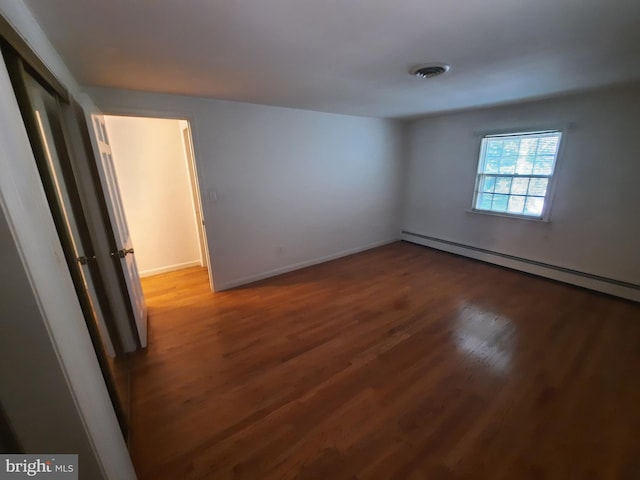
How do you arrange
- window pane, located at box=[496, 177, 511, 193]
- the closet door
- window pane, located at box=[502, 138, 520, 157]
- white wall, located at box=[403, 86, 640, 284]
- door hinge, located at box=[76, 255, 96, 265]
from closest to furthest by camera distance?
the closet door, door hinge, located at box=[76, 255, 96, 265], white wall, located at box=[403, 86, 640, 284], window pane, located at box=[502, 138, 520, 157], window pane, located at box=[496, 177, 511, 193]

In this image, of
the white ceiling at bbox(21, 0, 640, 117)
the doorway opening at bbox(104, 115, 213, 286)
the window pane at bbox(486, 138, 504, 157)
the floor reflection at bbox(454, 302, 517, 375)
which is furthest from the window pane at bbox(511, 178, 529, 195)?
the doorway opening at bbox(104, 115, 213, 286)

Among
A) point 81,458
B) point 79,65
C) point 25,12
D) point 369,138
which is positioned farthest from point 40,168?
point 369,138

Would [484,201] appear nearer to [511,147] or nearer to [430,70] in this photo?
[511,147]

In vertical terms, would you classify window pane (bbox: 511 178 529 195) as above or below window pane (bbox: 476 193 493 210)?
above

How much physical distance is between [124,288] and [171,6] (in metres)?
1.94

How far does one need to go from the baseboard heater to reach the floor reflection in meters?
1.41

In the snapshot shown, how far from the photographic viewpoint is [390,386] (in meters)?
1.83

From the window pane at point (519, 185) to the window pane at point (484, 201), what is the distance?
11.9 inches

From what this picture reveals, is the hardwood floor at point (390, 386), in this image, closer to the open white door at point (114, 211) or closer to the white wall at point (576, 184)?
the open white door at point (114, 211)

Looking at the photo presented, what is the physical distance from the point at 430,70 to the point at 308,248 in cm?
266

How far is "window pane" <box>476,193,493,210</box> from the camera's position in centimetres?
382

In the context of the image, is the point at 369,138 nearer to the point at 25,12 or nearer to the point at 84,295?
the point at 25,12

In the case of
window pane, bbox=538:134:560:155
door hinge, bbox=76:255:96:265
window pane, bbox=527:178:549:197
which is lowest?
door hinge, bbox=76:255:96:265

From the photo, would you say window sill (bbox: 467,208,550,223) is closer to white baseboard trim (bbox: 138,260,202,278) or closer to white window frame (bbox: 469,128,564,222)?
white window frame (bbox: 469,128,564,222)
